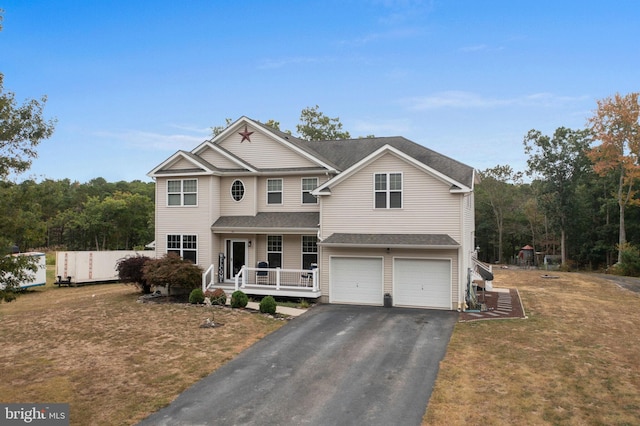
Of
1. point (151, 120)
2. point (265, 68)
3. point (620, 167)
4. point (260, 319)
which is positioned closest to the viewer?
point (260, 319)

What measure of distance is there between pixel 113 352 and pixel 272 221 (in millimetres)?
9950

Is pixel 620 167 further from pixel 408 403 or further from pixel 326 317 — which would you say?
pixel 408 403

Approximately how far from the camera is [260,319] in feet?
50.2

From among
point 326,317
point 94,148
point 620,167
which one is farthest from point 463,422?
point 620,167

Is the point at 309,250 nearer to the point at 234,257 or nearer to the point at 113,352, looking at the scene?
the point at 234,257

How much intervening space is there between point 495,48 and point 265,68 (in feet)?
46.9

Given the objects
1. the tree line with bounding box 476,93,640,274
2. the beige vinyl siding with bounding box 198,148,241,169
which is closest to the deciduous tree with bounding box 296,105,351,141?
the tree line with bounding box 476,93,640,274

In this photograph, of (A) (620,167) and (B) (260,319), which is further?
(A) (620,167)

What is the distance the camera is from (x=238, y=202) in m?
21.3

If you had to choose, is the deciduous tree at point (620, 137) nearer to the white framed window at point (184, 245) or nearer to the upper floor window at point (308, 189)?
the upper floor window at point (308, 189)

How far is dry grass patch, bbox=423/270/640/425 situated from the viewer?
25.6 ft

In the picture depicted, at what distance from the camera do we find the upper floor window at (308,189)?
2078 centimetres

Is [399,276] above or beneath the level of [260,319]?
above

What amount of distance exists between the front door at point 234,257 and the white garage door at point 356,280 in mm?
5350
